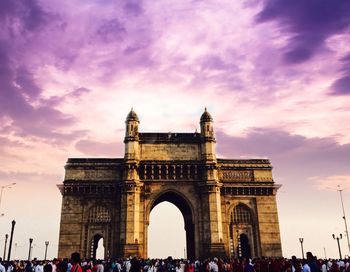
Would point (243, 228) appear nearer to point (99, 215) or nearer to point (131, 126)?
point (99, 215)

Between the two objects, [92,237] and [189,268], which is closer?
[189,268]

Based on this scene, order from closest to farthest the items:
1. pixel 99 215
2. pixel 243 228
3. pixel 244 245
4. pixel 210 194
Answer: pixel 210 194 → pixel 99 215 → pixel 243 228 → pixel 244 245

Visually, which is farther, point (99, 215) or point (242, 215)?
point (242, 215)

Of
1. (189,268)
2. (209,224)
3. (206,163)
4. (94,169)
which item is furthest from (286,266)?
(94,169)

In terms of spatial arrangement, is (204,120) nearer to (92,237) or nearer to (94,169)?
(94,169)

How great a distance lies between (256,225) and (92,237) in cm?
1773

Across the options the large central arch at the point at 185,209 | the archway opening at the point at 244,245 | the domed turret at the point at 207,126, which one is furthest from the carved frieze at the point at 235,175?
the archway opening at the point at 244,245

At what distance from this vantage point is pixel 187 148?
135ft

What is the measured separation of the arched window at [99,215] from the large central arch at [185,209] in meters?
4.50

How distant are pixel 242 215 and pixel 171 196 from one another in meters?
8.45

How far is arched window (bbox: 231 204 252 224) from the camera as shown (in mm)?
39938

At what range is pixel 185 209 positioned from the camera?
43219mm

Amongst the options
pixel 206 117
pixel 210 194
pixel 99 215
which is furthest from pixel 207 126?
pixel 99 215

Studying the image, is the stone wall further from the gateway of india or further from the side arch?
the side arch
